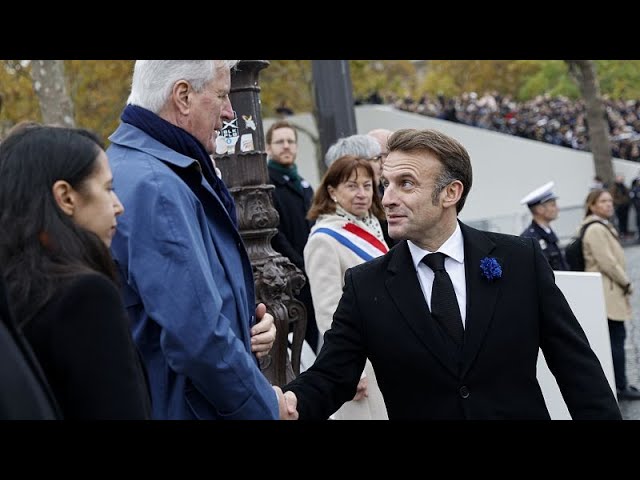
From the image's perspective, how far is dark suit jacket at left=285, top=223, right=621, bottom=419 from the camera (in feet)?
13.6

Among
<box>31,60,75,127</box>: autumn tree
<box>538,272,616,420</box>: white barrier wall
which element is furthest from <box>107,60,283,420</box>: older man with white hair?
<box>31,60,75,127</box>: autumn tree

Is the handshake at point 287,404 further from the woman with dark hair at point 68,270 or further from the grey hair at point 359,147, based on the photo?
the grey hair at point 359,147

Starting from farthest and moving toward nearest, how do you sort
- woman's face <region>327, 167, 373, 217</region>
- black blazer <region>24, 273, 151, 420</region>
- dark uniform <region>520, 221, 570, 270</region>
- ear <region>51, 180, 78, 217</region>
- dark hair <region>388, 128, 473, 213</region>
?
dark uniform <region>520, 221, 570, 270</region> < woman's face <region>327, 167, 373, 217</region> < dark hair <region>388, 128, 473, 213</region> < ear <region>51, 180, 78, 217</region> < black blazer <region>24, 273, 151, 420</region>

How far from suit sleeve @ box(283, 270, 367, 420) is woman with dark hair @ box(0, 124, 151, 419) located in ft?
4.57

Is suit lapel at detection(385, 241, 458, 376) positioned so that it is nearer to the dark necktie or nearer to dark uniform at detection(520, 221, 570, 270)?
the dark necktie

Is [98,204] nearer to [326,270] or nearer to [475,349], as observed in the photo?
[475,349]

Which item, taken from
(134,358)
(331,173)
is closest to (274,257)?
(331,173)

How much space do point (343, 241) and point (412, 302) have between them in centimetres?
239

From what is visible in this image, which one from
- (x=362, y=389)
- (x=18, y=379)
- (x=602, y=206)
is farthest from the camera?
(x=602, y=206)

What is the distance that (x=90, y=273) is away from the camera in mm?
2793

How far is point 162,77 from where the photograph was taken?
3.81 meters

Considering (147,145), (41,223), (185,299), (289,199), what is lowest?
(185,299)

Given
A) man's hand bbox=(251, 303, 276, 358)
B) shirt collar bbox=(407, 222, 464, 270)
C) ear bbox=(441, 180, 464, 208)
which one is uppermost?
ear bbox=(441, 180, 464, 208)

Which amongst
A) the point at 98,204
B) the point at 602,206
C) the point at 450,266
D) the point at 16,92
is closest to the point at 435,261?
the point at 450,266
